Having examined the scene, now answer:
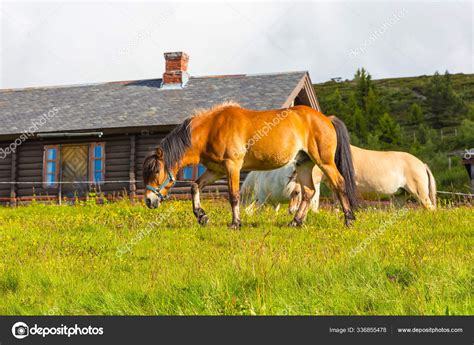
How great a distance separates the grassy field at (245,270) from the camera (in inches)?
152

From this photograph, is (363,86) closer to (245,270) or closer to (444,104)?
(444,104)

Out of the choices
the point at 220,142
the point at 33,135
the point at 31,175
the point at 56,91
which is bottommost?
the point at 220,142

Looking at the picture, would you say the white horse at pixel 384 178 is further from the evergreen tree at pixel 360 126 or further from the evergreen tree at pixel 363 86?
the evergreen tree at pixel 363 86

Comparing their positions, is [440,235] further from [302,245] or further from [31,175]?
[31,175]

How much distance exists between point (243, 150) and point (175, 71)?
15829 millimetres

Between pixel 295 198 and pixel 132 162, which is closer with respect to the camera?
pixel 295 198

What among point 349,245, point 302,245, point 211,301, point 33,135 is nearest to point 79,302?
point 211,301

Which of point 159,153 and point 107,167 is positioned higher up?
point 107,167

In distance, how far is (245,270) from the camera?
438 centimetres

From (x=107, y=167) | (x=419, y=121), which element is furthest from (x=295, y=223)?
(x=419, y=121)

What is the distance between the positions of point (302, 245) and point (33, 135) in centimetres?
1720

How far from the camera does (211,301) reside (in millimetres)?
3877

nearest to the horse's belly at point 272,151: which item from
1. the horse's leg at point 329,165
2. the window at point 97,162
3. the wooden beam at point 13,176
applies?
the horse's leg at point 329,165

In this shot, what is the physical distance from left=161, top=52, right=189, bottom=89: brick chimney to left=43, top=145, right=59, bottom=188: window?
Result: 18.1ft
